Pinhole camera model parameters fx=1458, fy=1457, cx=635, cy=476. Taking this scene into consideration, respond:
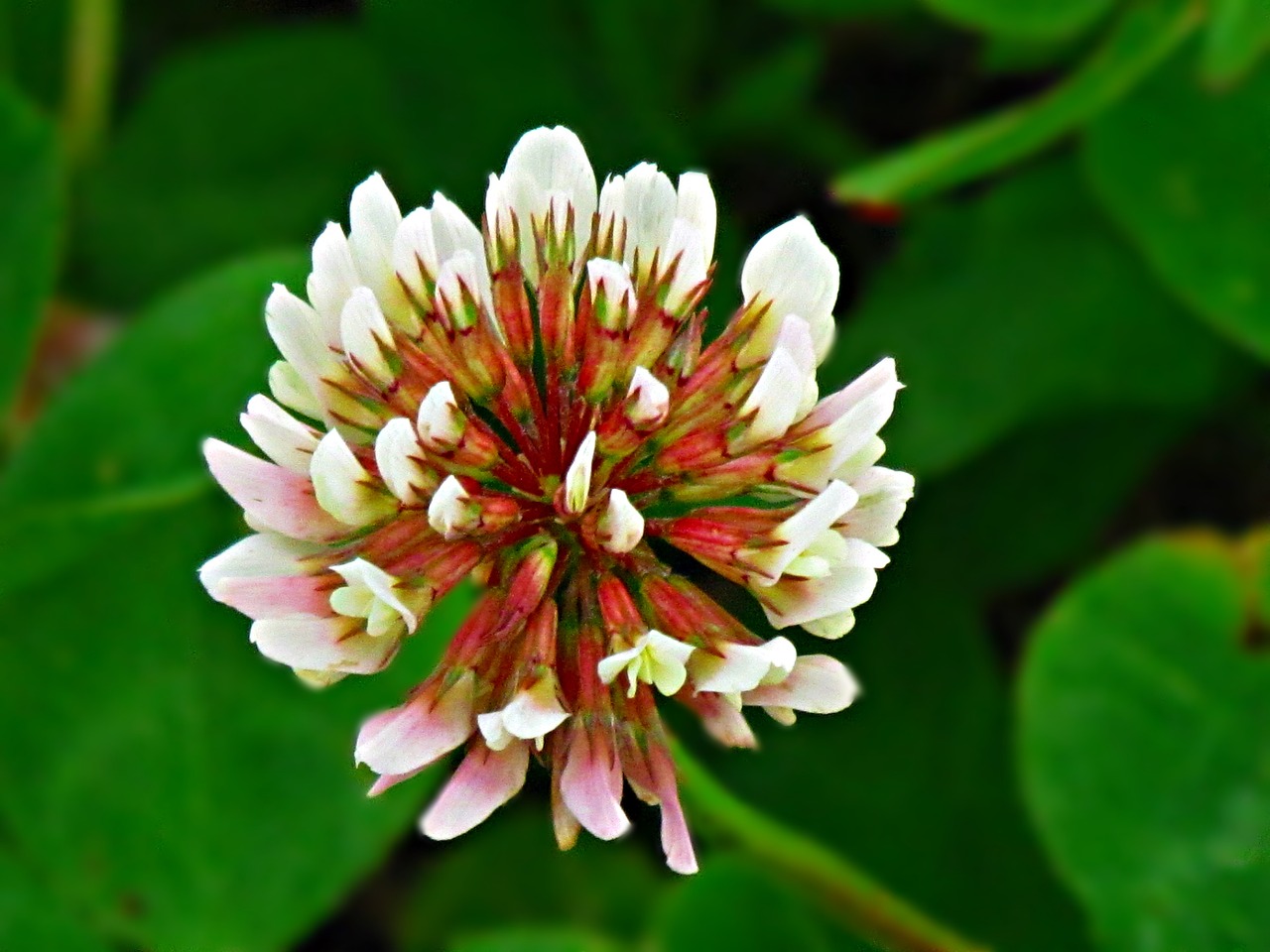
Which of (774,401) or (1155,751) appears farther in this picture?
(1155,751)

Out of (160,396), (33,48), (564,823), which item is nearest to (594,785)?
(564,823)

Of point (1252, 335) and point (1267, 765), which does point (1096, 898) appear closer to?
point (1267, 765)

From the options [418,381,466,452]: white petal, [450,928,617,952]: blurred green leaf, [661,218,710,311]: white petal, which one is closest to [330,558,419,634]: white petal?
[418,381,466,452]: white petal

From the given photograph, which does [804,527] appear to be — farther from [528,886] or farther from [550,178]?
[528,886]

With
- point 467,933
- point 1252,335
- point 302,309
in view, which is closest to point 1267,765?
point 1252,335

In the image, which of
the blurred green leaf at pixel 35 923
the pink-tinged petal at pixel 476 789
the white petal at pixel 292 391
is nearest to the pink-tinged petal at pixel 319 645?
the pink-tinged petal at pixel 476 789

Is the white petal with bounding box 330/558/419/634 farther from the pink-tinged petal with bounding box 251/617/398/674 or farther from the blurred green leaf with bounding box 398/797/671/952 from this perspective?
the blurred green leaf with bounding box 398/797/671/952
